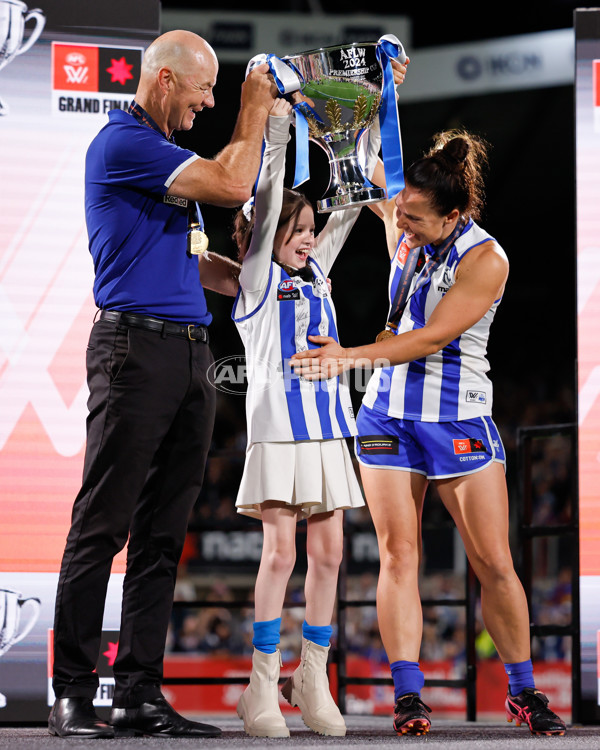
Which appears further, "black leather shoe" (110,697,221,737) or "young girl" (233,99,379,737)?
"young girl" (233,99,379,737)

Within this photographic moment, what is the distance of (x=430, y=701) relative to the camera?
6648mm

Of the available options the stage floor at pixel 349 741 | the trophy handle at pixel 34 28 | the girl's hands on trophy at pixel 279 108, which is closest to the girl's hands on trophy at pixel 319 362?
the girl's hands on trophy at pixel 279 108

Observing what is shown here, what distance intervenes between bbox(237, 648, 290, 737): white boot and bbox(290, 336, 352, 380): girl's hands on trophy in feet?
2.51

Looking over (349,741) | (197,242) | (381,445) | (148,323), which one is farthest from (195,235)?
(349,741)

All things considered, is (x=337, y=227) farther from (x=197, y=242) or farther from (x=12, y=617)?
(x=12, y=617)

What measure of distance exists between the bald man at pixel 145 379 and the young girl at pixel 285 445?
0.17 metres

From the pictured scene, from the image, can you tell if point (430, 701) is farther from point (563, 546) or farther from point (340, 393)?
point (340, 393)

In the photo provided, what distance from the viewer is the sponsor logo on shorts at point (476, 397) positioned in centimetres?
274

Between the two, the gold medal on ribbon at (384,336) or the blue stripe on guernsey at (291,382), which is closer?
the blue stripe on guernsey at (291,382)

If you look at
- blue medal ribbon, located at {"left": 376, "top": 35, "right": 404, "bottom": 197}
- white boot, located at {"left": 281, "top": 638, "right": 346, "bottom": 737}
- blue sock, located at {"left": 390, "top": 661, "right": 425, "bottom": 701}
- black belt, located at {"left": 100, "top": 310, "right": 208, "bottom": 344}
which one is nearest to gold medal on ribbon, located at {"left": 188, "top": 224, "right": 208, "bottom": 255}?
black belt, located at {"left": 100, "top": 310, "right": 208, "bottom": 344}

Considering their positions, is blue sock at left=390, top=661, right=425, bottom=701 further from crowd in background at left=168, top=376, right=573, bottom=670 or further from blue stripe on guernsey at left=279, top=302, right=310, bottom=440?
crowd in background at left=168, top=376, right=573, bottom=670

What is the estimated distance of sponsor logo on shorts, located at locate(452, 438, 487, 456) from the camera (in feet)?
8.80

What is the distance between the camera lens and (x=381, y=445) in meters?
2.74

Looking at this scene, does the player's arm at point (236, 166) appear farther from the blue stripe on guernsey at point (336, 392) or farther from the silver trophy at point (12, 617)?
the silver trophy at point (12, 617)
